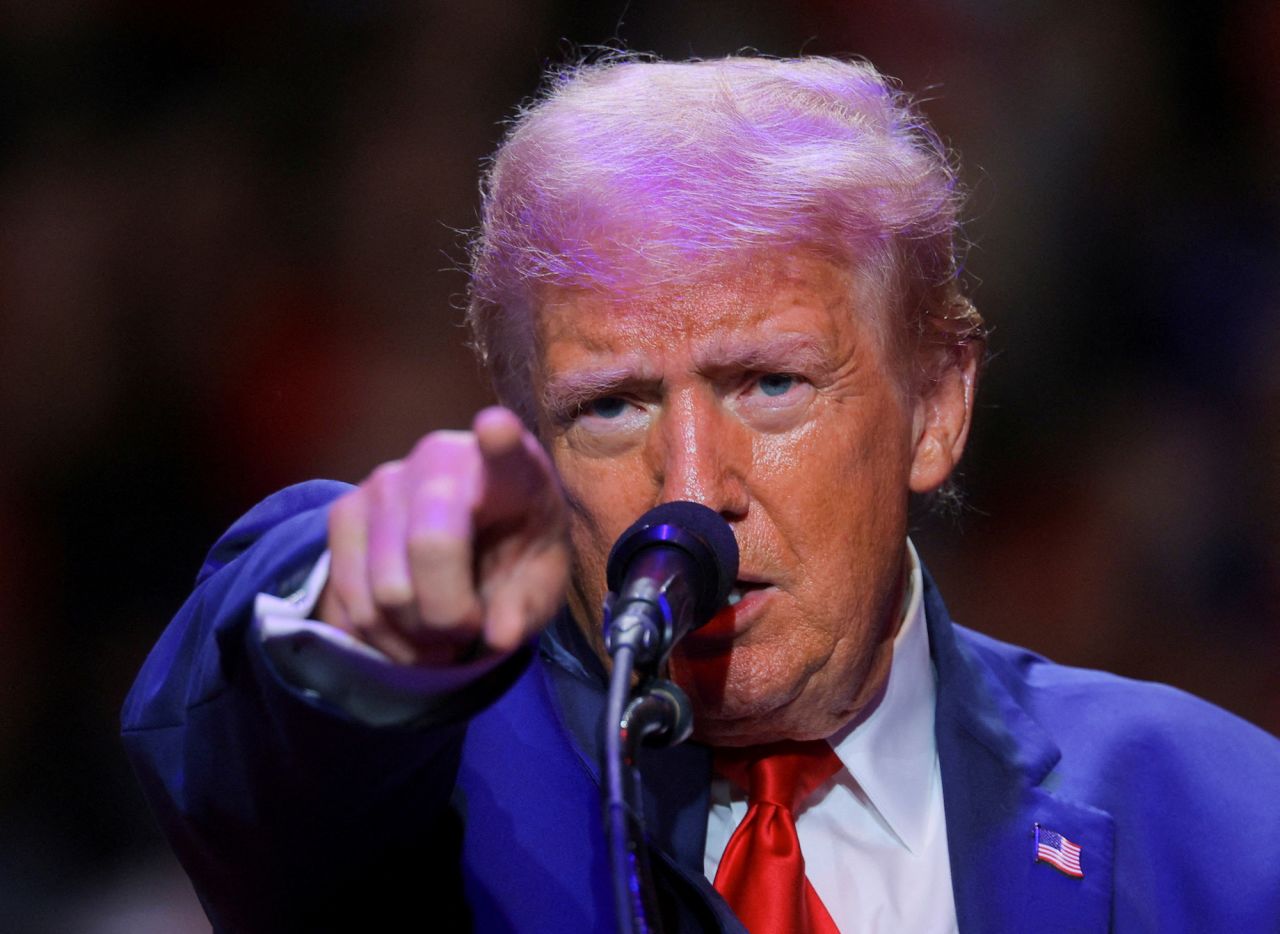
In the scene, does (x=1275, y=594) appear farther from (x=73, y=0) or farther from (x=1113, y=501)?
(x=73, y=0)

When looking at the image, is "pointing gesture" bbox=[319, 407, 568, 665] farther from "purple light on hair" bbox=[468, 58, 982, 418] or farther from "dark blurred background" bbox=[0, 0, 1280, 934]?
"dark blurred background" bbox=[0, 0, 1280, 934]

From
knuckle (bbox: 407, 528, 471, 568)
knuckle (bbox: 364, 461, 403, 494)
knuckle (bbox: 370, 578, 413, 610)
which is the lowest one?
knuckle (bbox: 370, 578, 413, 610)

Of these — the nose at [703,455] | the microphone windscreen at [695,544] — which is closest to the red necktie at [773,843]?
the nose at [703,455]

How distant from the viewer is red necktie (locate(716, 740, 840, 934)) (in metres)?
1.66

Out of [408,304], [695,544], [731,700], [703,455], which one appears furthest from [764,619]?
[408,304]

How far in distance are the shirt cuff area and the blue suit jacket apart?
0.05 ft

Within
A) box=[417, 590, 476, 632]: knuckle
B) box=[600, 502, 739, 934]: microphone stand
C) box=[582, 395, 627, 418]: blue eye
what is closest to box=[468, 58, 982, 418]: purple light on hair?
box=[582, 395, 627, 418]: blue eye

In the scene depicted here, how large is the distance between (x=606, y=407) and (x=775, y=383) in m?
0.20

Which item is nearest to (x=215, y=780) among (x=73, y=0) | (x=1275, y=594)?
(x=73, y=0)

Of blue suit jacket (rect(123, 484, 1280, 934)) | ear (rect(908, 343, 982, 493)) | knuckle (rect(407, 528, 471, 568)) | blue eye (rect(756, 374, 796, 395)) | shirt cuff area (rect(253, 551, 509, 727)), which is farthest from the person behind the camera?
ear (rect(908, 343, 982, 493))

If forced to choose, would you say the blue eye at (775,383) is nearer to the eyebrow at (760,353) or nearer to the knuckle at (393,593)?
the eyebrow at (760,353)

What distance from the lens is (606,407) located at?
5.56 feet

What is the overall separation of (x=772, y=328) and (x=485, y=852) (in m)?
0.67

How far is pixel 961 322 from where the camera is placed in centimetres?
199
